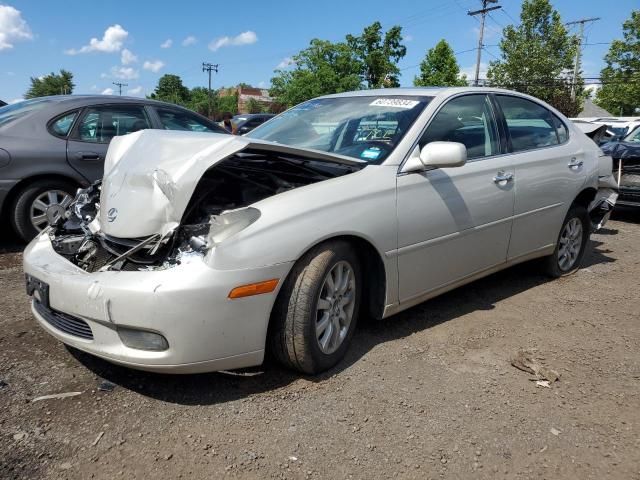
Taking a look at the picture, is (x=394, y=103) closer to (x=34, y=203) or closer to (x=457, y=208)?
(x=457, y=208)

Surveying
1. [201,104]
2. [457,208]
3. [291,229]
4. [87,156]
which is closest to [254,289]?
[291,229]

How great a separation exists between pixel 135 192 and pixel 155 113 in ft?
11.8

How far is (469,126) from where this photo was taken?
12.6 feet

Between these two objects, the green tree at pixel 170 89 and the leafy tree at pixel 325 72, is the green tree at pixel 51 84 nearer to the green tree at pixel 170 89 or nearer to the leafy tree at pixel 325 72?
the green tree at pixel 170 89

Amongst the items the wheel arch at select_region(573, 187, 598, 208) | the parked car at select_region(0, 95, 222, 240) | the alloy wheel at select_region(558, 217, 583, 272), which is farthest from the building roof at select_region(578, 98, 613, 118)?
the parked car at select_region(0, 95, 222, 240)

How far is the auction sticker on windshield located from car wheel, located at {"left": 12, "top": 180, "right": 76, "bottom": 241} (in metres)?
3.25

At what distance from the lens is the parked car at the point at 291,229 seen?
2484 millimetres

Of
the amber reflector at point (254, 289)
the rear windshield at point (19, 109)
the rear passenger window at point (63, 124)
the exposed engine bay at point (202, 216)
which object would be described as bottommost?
the amber reflector at point (254, 289)

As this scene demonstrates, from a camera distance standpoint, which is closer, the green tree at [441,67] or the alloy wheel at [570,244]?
the alloy wheel at [570,244]

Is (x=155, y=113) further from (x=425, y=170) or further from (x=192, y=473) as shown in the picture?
(x=192, y=473)

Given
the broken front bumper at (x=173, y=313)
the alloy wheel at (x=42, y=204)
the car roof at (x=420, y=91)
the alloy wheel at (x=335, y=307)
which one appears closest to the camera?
the broken front bumper at (x=173, y=313)

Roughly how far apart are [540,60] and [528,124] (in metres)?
40.5

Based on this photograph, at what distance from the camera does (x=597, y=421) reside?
2.63m

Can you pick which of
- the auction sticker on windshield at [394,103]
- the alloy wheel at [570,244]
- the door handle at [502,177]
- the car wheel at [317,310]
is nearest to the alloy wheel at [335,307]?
the car wheel at [317,310]
